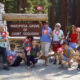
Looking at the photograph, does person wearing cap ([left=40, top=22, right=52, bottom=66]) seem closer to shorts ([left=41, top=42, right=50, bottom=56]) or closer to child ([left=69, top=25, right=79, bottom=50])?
shorts ([left=41, top=42, right=50, bottom=56])

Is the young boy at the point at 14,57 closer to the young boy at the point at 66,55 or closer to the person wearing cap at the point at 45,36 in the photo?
the person wearing cap at the point at 45,36

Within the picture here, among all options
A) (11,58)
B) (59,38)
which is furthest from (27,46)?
(59,38)

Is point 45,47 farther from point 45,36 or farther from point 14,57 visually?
point 14,57

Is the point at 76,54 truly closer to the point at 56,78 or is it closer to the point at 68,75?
the point at 68,75

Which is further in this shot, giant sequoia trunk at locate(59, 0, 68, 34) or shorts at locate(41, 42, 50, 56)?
giant sequoia trunk at locate(59, 0, 68, 34)

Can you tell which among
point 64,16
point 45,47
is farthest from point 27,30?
point 64,16

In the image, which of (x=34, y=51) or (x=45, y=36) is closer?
(x=34, y=51)

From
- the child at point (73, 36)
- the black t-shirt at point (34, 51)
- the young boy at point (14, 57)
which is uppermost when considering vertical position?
the child at point (73, 36)

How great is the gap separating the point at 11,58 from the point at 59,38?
6.07 ft

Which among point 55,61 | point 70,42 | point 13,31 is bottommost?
point 55,61

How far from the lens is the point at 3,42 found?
23.6 ft

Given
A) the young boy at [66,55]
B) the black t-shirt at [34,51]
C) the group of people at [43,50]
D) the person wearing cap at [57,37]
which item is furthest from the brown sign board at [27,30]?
the young boy at [66,55]

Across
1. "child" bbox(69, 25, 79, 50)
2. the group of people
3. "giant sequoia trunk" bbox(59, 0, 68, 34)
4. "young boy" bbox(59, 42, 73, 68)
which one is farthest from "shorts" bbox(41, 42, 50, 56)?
"giant sequoia trunk" bbox(59, 0, 68, 34)

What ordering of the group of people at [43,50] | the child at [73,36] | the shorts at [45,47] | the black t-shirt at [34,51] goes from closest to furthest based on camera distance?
the group of people at [43,50], the black t-shirt at [34,51], the shorts at [45,47], the child at [73,36]
